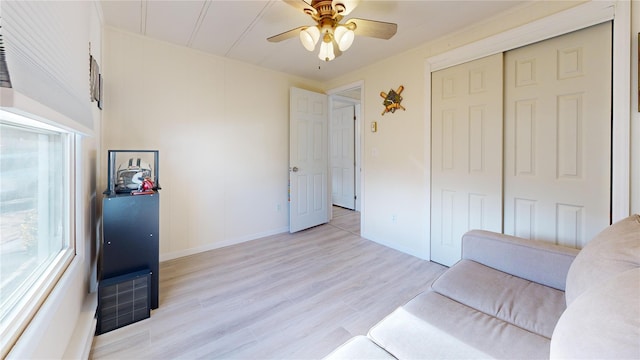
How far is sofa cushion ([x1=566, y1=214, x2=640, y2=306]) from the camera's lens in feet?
2.64

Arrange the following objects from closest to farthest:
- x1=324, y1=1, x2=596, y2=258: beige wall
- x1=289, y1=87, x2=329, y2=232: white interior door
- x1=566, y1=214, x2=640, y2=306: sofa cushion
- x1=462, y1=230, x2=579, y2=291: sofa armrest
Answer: x1=566, y1=214, x2=640, y2=306: sofa cushion → x1=462, y1=230, x2=579, y2=291: sofa armrest → x1=324, y1=1, x2=596, y2=258: beige wall → x1=289, y1=87, x2=329, y2=232: white interior door

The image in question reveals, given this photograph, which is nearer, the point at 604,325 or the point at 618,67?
the point at 604,325

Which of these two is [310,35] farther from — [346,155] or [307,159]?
Result: [346,155]

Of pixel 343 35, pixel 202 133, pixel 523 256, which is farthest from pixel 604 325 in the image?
pixel 202 133

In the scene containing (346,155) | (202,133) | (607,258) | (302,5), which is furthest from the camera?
(346,155)

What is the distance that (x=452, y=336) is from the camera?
986 millimetres

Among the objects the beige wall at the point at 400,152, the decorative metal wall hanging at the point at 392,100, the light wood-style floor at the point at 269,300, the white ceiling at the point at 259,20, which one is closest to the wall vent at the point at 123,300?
the light wood-style floor at the point at 269,300

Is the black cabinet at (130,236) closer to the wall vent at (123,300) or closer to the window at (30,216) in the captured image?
the wall vent at (123,300)

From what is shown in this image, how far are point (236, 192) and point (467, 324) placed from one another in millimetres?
2823

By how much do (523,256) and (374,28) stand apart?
5.59ft

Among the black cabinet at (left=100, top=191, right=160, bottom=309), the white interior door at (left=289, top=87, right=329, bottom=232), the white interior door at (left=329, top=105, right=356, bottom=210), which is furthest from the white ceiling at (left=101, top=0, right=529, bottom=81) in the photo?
the white interior door at (left=329, top=105, right=356, bottom=210)

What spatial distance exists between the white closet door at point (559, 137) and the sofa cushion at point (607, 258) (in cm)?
92

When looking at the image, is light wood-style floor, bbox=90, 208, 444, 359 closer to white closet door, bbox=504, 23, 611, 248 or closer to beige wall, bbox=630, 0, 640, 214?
white closet door, bbox=504, 23, 611, 248

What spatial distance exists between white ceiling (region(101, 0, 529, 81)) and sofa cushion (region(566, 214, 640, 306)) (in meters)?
1.88
